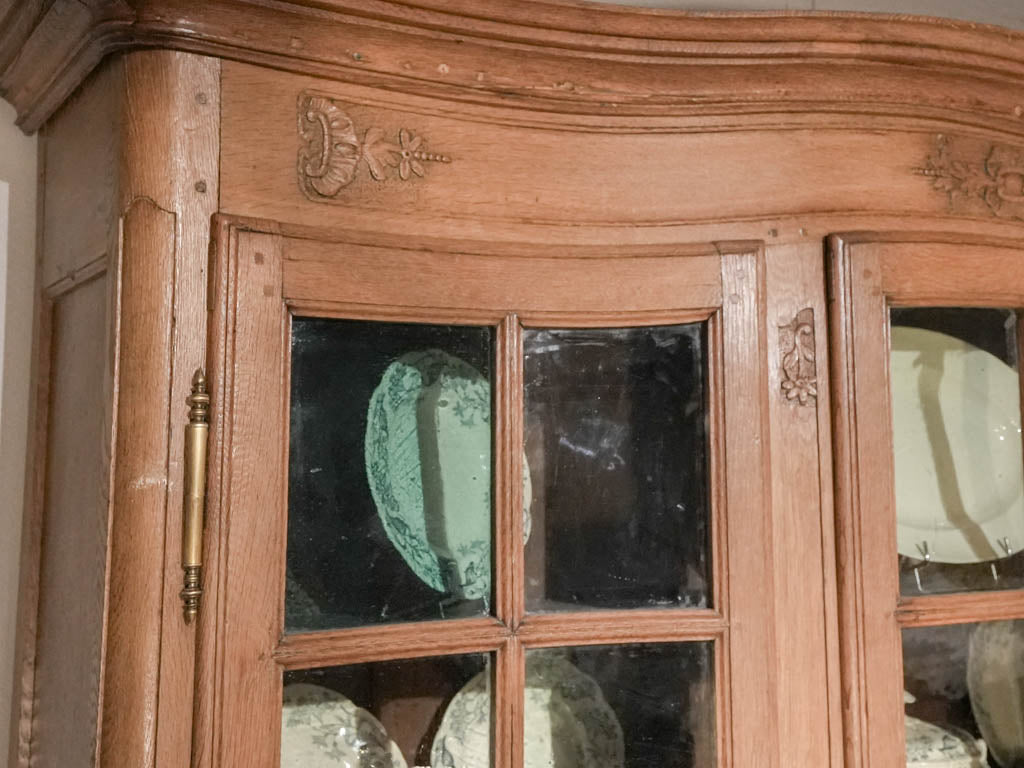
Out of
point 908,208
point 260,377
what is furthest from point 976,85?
point 260,377

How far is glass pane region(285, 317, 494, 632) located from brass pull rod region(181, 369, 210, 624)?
0.24 feet

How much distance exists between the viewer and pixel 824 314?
0.88m

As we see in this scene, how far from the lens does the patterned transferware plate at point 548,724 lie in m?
0.79

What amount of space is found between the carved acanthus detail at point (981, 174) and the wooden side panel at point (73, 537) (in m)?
0.80

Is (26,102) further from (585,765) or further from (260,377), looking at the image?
(585,765)

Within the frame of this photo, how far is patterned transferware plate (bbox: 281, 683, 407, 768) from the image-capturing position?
0.75 meters

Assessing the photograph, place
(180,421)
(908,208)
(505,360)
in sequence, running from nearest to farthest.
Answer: (180,421)
(505,360)
(908,208)

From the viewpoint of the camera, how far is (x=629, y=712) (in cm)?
83

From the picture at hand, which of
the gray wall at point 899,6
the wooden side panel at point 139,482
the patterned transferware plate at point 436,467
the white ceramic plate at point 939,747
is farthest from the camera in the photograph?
the gray wall at point 899,6

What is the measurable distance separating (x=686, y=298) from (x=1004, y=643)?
0.49m

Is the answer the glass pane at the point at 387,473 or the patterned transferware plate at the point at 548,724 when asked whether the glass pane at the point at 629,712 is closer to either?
the patterned transferware plate at the point at 548,724

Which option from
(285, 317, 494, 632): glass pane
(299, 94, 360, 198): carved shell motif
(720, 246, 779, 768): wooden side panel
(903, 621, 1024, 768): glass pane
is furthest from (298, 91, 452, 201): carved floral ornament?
(903, 621, 1024, 768): glass pane

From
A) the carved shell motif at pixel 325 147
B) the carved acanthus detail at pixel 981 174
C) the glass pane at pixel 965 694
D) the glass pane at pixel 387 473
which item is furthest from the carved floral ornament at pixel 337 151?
the glass pane at pixel 965 694

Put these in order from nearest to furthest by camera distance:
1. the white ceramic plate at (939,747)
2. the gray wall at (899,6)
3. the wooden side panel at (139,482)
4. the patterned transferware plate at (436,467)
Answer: the wooden side panel at (139,482)
the patterned transferware plate at (436,467)
the white ceramic plate at (939,747)
the gray wall at (899,6)
